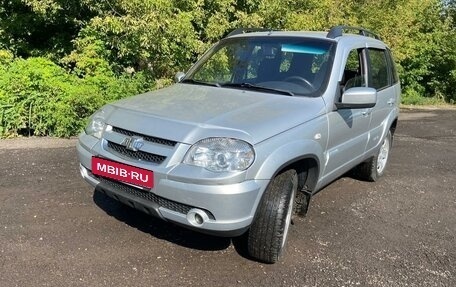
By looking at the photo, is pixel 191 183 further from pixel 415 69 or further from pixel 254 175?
pixel 415 69

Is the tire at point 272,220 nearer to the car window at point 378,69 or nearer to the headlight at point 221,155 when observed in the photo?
the headlight at point 221,155

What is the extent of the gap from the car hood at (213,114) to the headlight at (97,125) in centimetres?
12

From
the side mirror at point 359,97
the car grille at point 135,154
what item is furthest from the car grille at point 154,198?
the side mirror at point 359,97

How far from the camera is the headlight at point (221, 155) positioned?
2990mm

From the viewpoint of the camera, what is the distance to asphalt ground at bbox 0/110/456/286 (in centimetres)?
330

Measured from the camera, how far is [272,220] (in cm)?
326

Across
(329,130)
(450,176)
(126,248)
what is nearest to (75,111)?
(126,248)

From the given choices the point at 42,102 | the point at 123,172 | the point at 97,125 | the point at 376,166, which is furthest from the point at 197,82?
the point at 42,102

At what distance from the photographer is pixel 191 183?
2.97 meters

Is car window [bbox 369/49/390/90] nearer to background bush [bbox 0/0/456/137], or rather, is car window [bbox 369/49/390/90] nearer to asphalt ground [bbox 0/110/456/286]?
asphalt ground [bbox 0/110/456/286]

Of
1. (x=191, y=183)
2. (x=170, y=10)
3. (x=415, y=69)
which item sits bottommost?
(x=415, y=69)

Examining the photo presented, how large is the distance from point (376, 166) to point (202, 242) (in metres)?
2.77

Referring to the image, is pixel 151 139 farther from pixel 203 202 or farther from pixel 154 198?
pixel 203 202

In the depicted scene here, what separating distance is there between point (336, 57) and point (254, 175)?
1.72 metres
